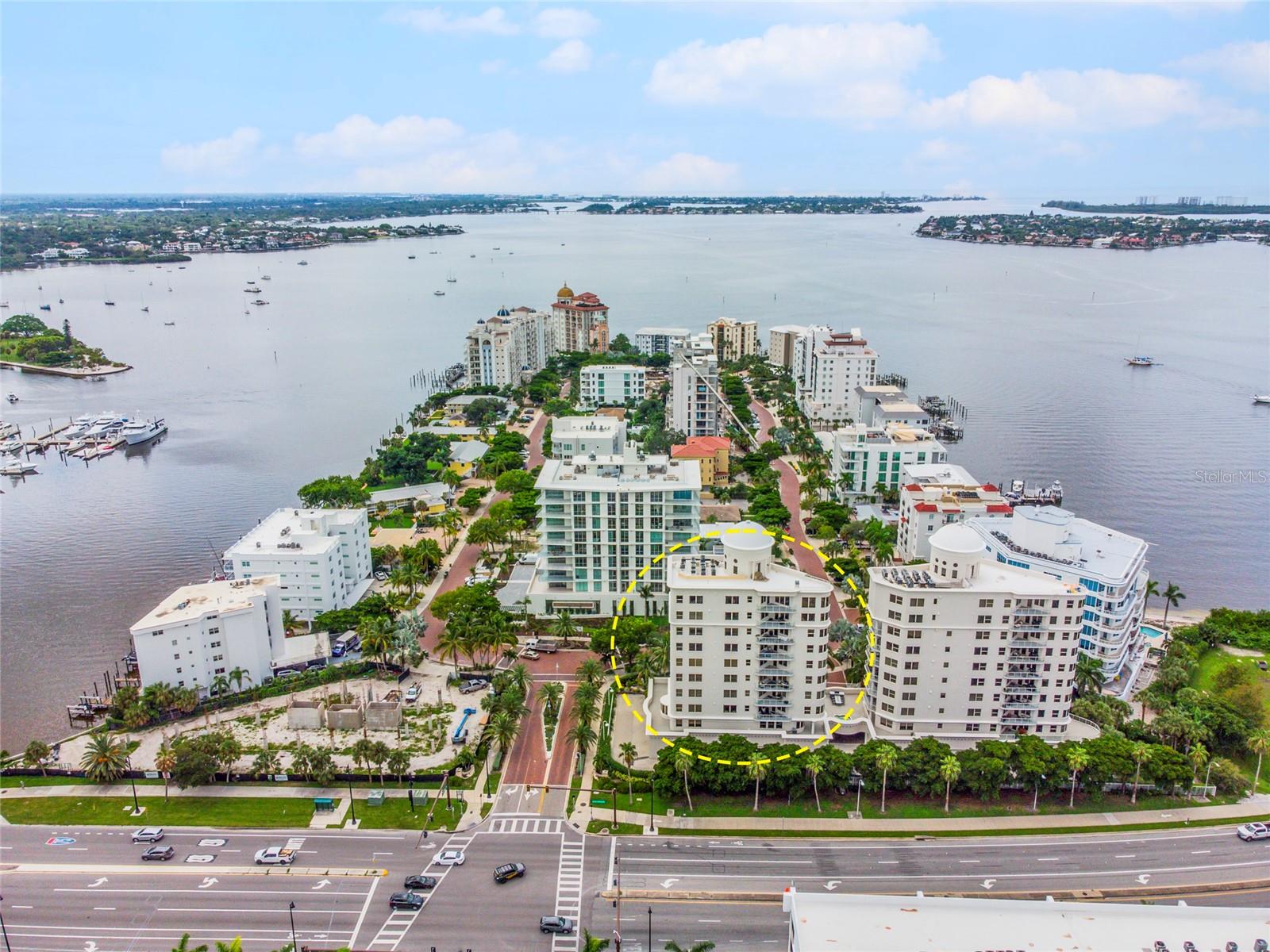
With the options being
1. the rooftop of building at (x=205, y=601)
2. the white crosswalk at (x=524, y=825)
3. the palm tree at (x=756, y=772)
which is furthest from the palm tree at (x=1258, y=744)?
the rooftop of building at (x=205, y=601)

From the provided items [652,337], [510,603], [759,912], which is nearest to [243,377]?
[652,337]

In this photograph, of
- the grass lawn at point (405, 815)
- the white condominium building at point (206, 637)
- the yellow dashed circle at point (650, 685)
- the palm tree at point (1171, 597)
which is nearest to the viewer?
the grass lawn at point (405, 815)

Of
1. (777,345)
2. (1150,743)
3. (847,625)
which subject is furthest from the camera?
(777,345)

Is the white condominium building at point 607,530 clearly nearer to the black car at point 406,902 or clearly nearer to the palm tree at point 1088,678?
the palm tree at point 1088,678

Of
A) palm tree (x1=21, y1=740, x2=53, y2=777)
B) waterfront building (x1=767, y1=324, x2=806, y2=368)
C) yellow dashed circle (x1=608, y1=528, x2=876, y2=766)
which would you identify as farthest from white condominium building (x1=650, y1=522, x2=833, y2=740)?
waterfront building (x1=767, y1=324, x2=806, y2=368)

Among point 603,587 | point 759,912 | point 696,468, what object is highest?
point 696,468

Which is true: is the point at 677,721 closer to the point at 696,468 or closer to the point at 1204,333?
the point at 696,468

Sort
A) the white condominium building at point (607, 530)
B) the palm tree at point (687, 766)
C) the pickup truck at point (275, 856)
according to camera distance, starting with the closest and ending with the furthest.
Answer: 1. the pickup truck at point (275, 856)
2. the palm tree at point (687, 766)
3. the white condominium building at point (607, 530)
